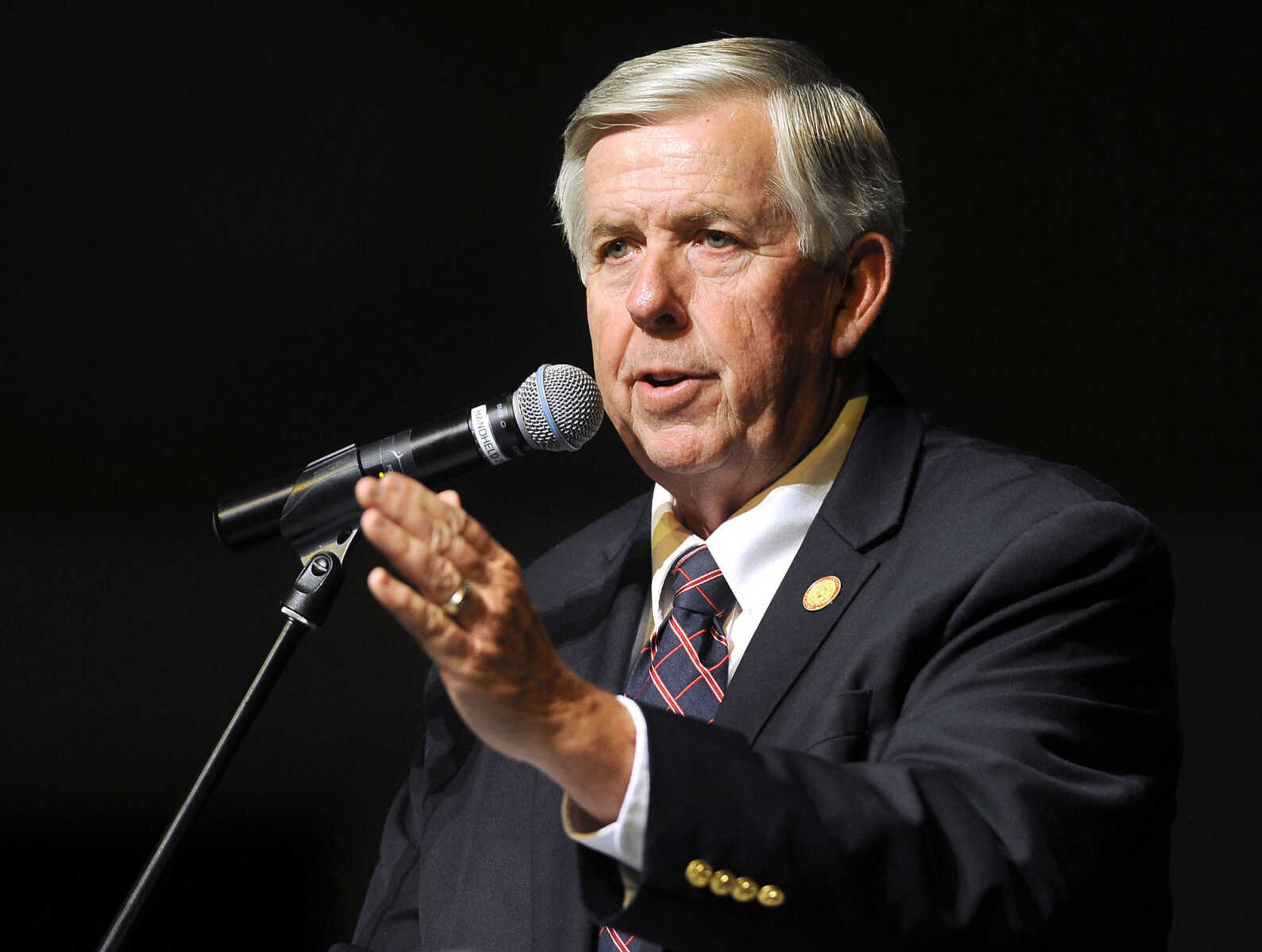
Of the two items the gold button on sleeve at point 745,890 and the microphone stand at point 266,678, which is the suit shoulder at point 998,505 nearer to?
the gold button on sleeve at point 745,890

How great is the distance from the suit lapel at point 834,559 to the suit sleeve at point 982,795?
2.8 inches

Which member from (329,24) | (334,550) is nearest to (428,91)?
(329,24)

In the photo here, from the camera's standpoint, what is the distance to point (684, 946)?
4.09 ft

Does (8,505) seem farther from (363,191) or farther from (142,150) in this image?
(363,191)

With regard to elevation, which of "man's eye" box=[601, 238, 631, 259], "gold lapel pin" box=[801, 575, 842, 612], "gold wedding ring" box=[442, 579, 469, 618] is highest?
"man's eye" box=[601, 238, 631, 259]

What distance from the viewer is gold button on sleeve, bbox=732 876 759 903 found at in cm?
122

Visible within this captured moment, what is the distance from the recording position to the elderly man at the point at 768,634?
3.97 ft

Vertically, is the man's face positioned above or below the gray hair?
below

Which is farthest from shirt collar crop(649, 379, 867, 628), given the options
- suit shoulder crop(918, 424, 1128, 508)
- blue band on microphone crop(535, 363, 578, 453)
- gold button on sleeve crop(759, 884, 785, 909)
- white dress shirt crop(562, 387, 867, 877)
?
gold button on sleeve crop(759, 884, 785, 909)

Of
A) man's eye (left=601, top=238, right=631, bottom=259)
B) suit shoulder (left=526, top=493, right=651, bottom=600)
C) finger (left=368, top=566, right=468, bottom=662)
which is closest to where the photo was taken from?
finger (left=368, top=566, right=468, bottom=662)

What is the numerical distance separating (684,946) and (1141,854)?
654mm

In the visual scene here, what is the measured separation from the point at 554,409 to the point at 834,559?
0.40 meters

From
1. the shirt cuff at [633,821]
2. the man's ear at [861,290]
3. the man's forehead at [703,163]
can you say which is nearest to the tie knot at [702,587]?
the man's ear at [861,290]

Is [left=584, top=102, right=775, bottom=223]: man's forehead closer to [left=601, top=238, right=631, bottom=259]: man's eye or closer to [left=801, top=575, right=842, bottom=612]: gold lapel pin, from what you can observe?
[left=601, top=238, right=631, bottom=259]: man's eye
